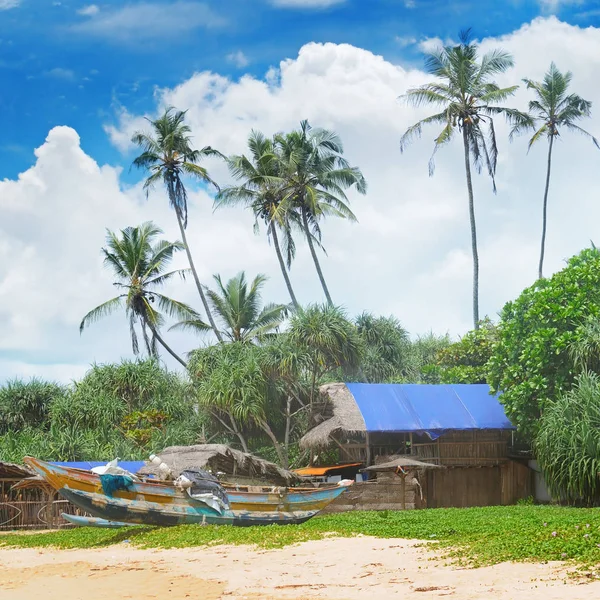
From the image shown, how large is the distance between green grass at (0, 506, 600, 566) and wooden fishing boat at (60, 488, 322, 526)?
270mm

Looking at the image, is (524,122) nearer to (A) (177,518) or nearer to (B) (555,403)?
(B) (555,403)

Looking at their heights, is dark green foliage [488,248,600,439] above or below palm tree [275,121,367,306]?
below

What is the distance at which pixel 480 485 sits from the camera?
26.6 metres

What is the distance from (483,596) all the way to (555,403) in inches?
571

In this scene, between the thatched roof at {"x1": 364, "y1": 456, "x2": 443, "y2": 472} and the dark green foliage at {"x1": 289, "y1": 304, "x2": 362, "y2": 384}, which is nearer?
the thatched roof at {"x1": 364, "y1": 456, "x2": 443, "y2": 472}

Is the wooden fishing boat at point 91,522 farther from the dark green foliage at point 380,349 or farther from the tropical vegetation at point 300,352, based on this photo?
the dark green foliage at point 380,349

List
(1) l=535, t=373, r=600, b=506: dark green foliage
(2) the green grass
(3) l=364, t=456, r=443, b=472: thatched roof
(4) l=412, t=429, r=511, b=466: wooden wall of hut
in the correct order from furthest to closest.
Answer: (4) l=412, t=429, r=511, b=466: wooden wall of hut → (3) l=364, t=456, r=443, b=472: thatched roof → (1) l=535, t=373, r=600, b=506: dark green foliage → (2) the green grass

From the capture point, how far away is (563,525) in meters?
13.4

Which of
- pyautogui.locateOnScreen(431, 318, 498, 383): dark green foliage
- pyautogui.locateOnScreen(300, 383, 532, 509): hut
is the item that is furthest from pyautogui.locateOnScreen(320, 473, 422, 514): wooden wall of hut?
pyautogui.locateOnScreen(431, 318, 498, 383): dark green foliage

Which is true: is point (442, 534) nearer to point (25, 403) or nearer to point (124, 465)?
point (124, 465)

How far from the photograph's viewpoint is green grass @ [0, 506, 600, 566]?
36.1 feet

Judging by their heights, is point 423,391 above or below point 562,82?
below

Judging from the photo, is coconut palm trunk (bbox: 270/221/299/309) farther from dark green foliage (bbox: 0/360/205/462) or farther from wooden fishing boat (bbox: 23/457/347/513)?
wooden fishing boat (bbox: 23/457/347/513)

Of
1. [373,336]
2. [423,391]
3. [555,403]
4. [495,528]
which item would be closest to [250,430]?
[423,391]
